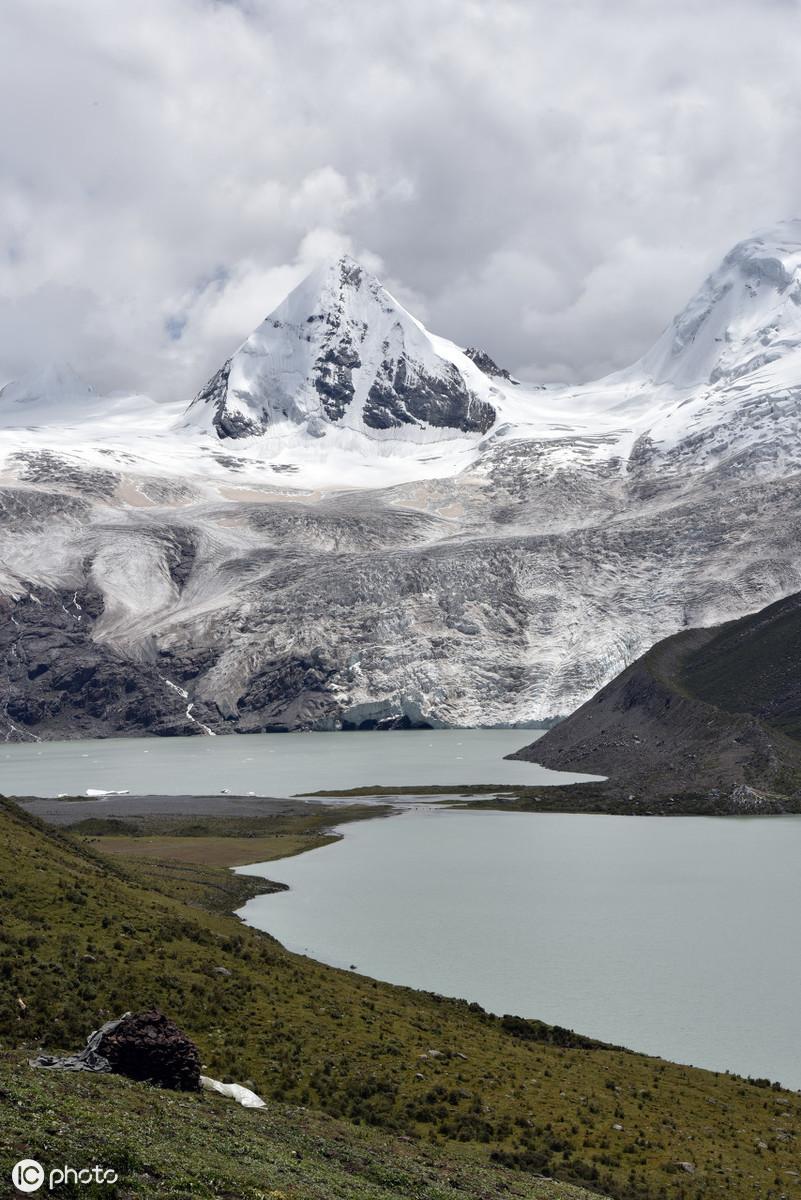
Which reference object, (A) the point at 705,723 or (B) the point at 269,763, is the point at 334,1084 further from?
(B) the point at 269,763

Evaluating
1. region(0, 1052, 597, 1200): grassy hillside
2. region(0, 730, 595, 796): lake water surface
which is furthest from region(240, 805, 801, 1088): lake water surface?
region(0, 730, 595, 796): lake water surface

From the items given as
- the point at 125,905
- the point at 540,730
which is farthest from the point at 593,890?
the point at 540,730

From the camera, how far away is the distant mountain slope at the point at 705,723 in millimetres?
76562

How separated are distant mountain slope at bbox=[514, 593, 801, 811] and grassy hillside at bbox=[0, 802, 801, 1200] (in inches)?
2022

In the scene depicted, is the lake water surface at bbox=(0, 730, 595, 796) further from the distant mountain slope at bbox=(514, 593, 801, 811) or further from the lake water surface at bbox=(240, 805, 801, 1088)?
the lake water surface at bbox=(240, 805, 801, 1088)

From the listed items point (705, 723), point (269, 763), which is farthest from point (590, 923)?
point (269, 763)

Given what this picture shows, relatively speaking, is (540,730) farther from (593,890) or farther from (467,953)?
(467,953)

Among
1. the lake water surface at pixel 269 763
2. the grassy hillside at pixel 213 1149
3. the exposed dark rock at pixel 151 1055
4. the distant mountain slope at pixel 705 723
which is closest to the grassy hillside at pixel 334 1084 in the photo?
the grassy hillside at pixel 213 1149

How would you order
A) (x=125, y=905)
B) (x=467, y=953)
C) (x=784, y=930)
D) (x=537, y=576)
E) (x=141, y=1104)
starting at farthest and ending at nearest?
(x=537, y=576)
(x=784, y=930)
(x=467, y=953)
(x=125, y=905)
(x=141, y=1104)

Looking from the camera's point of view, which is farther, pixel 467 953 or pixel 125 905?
pixel 467 953

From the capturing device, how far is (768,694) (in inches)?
3585

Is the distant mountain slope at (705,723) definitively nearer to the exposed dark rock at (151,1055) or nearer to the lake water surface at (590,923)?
the lake water surface at (590,923)

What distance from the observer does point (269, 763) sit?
12850 cm

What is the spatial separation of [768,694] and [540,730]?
72645mm
